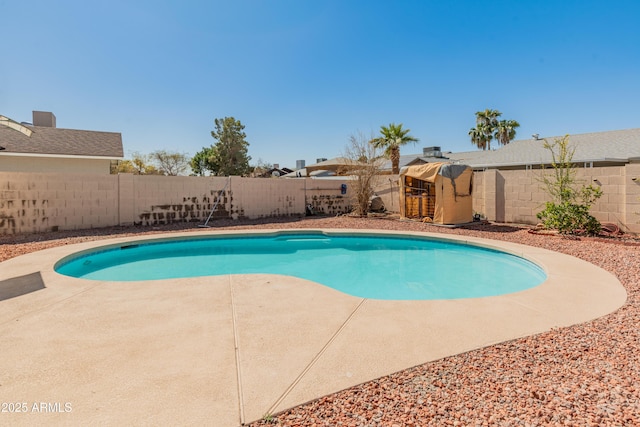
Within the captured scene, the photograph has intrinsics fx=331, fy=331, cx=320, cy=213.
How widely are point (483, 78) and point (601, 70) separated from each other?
4.32 meters

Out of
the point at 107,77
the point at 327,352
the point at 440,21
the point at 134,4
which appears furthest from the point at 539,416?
the point at 107,77

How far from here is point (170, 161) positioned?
106 feet

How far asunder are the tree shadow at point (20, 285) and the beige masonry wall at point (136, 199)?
5.85 metres

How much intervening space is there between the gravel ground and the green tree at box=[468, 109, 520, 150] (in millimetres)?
32523

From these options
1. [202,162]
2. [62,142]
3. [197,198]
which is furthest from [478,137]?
[62,142]

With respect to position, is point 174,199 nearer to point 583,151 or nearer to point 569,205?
point 569,205

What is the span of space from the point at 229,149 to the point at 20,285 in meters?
25.9

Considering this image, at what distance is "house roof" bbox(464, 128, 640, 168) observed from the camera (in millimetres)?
15008

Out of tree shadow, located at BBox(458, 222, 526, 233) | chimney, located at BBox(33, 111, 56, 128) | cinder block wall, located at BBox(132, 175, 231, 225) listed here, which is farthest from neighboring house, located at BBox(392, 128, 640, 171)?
chimney, located at BBox(33, 111, 56, 128)

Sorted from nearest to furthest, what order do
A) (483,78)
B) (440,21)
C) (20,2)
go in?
(20,2)
(440,21)
(483,78)

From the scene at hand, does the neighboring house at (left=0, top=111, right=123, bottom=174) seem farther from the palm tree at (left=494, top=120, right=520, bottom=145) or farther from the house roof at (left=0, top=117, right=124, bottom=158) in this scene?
the palm tree at (left=494, top=120, right=520, bottom=145)

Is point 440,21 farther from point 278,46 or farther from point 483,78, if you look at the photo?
point 278,46

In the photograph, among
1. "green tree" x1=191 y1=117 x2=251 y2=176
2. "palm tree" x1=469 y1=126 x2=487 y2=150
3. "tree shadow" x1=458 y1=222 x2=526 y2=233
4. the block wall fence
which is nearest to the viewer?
the block wall fence

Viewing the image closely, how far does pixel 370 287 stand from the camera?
616 cm
